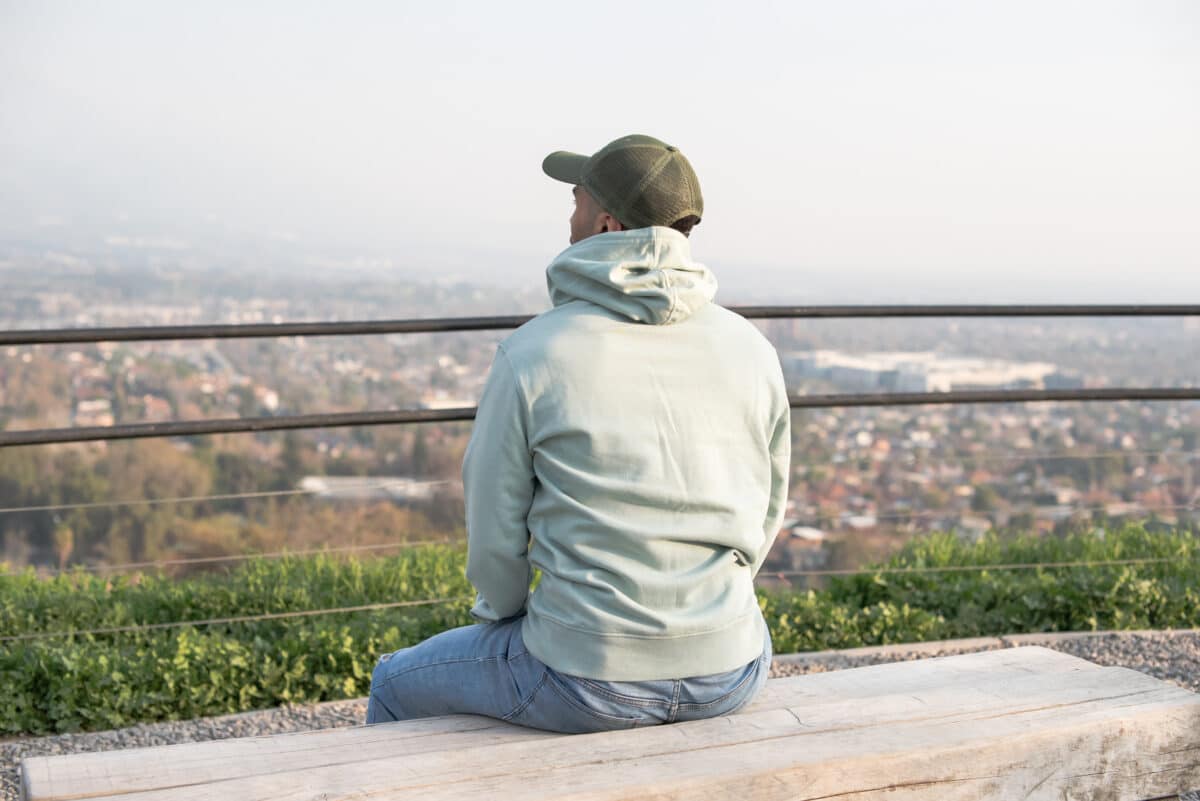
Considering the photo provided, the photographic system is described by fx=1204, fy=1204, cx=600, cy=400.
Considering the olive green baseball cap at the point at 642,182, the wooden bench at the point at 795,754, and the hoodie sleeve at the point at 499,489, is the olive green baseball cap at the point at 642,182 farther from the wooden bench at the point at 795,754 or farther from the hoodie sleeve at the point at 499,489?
the wooden bench at the point at 795,754

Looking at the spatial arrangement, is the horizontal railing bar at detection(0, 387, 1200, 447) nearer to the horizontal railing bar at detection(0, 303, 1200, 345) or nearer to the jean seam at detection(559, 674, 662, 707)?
the horizontal railing bar at detection(0, 303, 1200, 345)

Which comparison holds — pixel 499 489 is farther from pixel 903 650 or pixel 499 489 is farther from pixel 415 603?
pixel 903 650

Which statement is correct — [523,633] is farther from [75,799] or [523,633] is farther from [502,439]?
[75,799]

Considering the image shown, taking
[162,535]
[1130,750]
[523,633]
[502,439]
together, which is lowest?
[162,535]

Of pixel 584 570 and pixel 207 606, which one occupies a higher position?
pixel 584 570

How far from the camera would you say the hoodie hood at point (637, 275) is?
1.77 meters

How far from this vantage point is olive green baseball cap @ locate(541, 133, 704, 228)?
185 centimetres

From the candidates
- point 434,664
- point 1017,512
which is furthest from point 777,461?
point 1017,512

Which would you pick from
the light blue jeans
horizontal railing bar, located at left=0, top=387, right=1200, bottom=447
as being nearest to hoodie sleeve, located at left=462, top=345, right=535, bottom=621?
the light blue jeans

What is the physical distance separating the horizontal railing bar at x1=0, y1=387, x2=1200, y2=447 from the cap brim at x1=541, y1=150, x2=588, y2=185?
1665mm

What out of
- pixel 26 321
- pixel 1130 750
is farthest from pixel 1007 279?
pixel 1130 750

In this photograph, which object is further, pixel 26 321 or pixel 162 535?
pixel 26 321

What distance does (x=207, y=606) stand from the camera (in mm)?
4195

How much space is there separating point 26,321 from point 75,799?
85.0 feet
